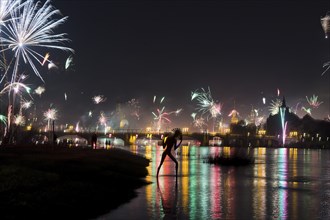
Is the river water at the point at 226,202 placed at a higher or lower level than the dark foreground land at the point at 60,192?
lower

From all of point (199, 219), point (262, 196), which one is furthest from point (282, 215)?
point (262, 196)

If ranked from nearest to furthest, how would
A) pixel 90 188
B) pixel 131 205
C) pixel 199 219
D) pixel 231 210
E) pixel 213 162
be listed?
1. pixel 199 219
2. pixel 231 210
3. pixel 131 205
4. pixel 90 188
5. pixel 213 162

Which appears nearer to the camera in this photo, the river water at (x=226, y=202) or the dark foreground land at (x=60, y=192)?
the dark foreground land at (x=60, y=192)

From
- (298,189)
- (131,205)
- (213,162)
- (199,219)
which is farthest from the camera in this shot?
(213,162)

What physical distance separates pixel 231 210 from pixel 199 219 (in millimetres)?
2338

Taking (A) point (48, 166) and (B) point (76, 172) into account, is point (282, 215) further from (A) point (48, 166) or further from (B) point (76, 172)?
(A) point (48, 166)

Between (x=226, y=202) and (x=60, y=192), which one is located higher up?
(x=60, y=192)

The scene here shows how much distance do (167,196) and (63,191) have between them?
4.82 metres

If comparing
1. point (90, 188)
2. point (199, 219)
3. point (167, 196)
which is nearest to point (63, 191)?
point (90, 188)

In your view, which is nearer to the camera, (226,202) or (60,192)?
(60,192)

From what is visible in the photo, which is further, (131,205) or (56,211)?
(131,205)

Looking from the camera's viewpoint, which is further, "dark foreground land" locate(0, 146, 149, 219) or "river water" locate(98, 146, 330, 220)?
"river water" locate(98, 146, 330, 220)

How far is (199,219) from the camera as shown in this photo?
53.6 ft

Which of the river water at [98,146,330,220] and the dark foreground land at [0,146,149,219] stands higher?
the dark foreground land at [0,146,149,219]
